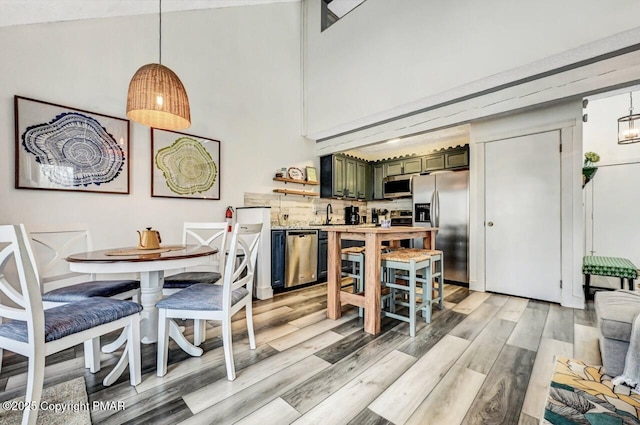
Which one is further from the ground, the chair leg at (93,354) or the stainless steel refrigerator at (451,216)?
the stainless steel refrigerator at (451,216)

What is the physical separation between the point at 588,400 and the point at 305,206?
13.0 feet

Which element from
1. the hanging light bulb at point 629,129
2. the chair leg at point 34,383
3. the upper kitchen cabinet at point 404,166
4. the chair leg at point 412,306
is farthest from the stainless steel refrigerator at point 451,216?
the chair leg at point 34,383

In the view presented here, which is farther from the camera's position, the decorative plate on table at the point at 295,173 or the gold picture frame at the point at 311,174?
the gold picture frame at the point at 311,174

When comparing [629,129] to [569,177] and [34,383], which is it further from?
[34,383]

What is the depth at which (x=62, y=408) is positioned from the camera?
54.0 inches

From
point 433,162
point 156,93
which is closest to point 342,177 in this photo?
point 433,162

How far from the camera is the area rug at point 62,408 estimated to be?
4.22ft

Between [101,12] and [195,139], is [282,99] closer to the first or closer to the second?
[195,139]

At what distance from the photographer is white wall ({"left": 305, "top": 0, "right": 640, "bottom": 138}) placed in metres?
2.26

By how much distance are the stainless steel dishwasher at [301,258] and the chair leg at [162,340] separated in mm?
2002

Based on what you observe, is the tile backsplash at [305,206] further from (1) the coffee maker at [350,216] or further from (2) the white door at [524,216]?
(2) the white door at [524,216]

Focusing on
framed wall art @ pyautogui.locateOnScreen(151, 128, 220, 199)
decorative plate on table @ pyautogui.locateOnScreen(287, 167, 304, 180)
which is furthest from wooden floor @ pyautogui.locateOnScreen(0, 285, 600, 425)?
decorative plate on table @ pyautogui.locateOnScreen(287, 167, 304, 180)

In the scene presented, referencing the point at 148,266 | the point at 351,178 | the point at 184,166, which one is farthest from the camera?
the point at 351,178

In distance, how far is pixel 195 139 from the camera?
3344 mm
